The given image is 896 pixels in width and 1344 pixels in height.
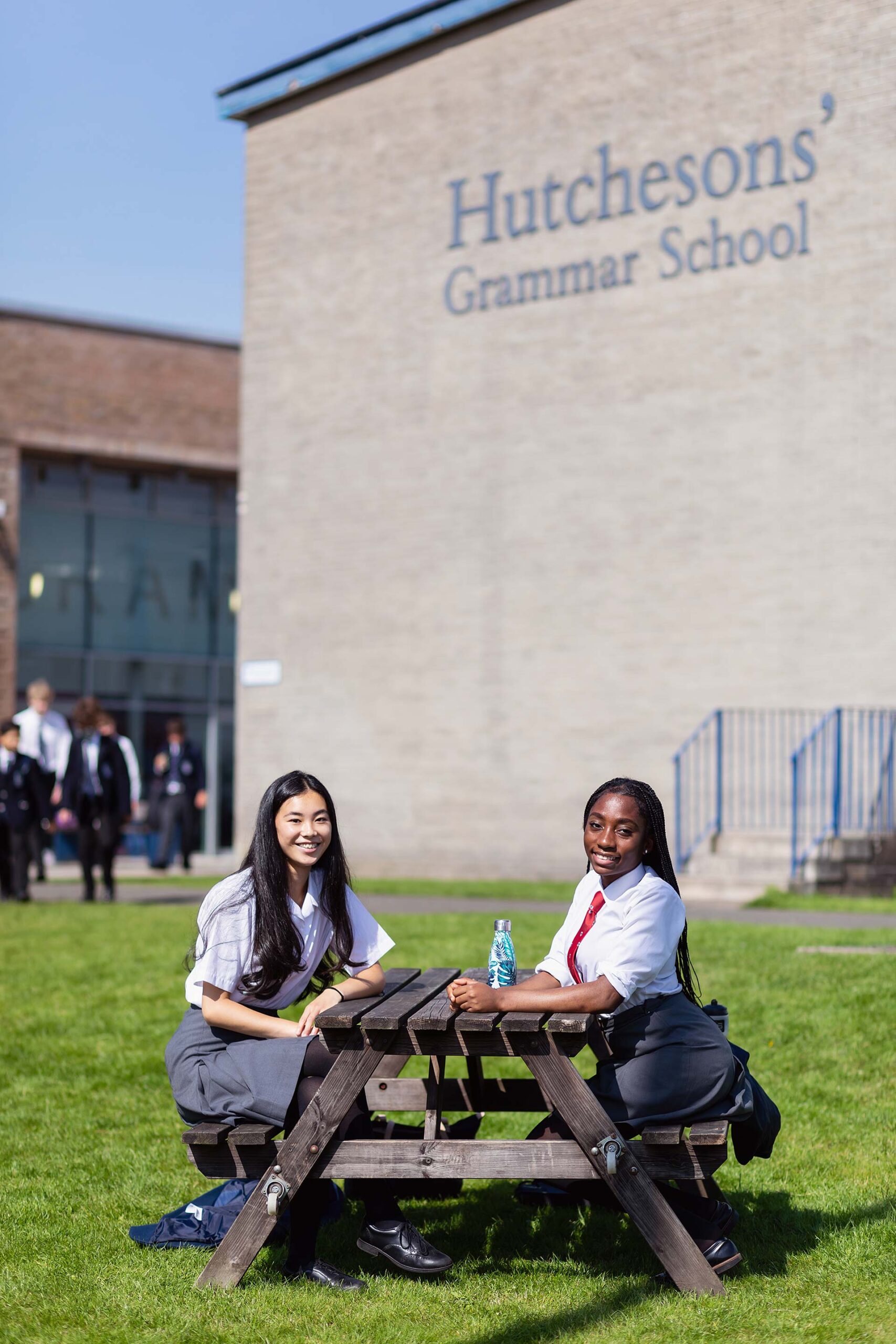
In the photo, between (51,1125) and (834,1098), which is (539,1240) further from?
(51,1125)

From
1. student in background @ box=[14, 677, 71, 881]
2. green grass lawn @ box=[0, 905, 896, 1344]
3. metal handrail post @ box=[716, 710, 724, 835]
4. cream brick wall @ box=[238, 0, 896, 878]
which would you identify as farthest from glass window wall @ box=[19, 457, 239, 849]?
green grass lawn @ box=[0, 905, 896, 1344]

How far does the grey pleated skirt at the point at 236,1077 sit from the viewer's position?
14.9 feet

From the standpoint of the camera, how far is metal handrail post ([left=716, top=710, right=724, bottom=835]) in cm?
1708

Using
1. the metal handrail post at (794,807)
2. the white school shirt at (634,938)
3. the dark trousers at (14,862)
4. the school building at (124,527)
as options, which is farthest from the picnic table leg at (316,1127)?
the school building at (124,527)

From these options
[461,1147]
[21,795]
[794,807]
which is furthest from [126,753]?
[461,1147]

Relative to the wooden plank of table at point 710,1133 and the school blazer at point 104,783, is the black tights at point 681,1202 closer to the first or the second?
the wooden plank of table at point 710,1133

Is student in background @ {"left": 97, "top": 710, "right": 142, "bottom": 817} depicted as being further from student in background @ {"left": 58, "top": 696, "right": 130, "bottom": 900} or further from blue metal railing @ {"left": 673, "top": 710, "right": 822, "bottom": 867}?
blue metal railing @ {"left": 673, "top": 710, "right": 822, "bottom": 867}

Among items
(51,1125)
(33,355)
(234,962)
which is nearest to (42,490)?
(33,355)

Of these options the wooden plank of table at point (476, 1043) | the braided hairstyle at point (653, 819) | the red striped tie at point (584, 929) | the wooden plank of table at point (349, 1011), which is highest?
the braided hairstyle at point (653, 819)

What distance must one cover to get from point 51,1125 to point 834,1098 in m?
3.26

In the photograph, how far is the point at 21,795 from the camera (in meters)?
15.2

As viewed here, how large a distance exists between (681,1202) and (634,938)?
839 millimetres

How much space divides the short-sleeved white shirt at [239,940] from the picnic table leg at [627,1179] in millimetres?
851

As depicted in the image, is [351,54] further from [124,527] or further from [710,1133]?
[710,1133]
